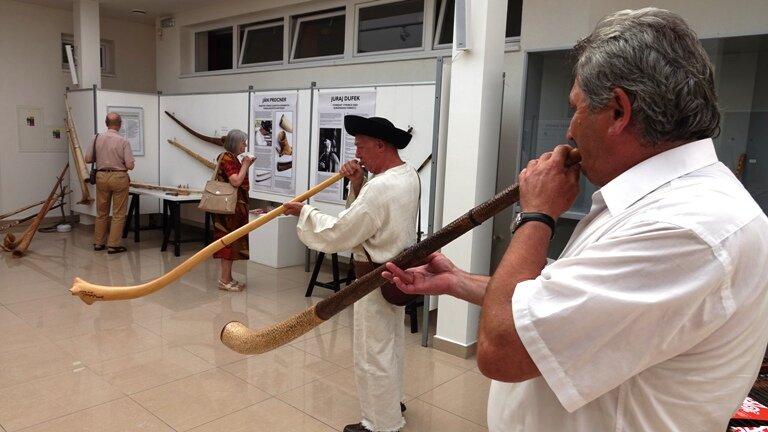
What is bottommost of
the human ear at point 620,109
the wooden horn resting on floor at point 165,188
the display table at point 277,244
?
the display table at point 277,244

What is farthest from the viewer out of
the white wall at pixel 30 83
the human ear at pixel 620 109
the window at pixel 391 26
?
the white wall at pixel 30 83

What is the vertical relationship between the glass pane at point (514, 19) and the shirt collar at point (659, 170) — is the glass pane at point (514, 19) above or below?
above

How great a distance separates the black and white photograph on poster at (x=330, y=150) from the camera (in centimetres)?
502

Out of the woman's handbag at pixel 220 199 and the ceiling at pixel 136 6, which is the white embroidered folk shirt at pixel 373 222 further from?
the ceiling at pixel 136 6

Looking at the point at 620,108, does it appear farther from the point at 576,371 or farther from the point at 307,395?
the point at 307,395

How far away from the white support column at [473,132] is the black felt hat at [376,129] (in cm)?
89

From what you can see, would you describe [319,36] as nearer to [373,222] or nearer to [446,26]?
[446,26]

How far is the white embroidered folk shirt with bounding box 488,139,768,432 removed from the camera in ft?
2.32

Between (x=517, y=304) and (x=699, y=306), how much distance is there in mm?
241

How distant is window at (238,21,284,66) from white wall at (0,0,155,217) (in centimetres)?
241

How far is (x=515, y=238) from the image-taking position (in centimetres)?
88

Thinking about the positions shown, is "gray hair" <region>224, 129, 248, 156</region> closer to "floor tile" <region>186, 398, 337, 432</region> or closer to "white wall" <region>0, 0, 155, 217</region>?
"floor tile" <region>186, 398, 337, 432</region>

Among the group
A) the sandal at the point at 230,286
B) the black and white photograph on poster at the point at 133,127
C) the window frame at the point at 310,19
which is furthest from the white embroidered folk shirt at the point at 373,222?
the black and white photograph on poster at the point at 133,127

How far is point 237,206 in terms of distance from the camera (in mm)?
4879
